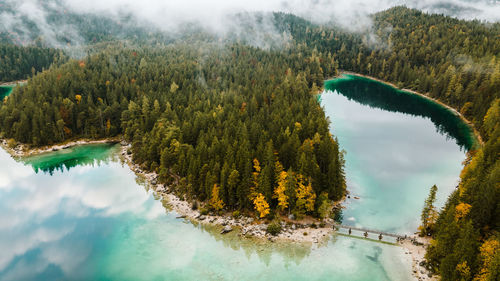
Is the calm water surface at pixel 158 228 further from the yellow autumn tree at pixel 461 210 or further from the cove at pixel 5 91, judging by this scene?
the cove at pixel 5 91

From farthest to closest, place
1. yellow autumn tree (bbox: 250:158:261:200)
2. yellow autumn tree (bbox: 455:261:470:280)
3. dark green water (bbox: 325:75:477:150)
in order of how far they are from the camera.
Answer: dark green water (bbox: 325:75:477:150)
yellow autumn tree (bbox: 250:158:261:200)
yellow autumn tree (bbox: 455:261:470:280)

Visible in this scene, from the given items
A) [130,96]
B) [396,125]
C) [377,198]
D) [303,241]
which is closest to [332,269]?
[303,241]

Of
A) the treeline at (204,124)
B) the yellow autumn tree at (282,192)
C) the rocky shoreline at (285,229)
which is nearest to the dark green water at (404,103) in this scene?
the treeline at (204,124)

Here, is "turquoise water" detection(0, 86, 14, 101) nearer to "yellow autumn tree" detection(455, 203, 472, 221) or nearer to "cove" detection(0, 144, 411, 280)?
"cove" detection(0, 144, 411, 280)

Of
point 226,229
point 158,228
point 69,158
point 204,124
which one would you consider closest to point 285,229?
point 226,229

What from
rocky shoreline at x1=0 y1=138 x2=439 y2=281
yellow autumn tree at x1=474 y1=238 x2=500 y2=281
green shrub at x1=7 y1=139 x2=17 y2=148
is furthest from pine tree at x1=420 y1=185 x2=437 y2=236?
green shrub at x1=7 y1=139 x2=17 y2=148

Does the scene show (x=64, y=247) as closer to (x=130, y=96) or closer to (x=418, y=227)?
(x=418, y=227)
